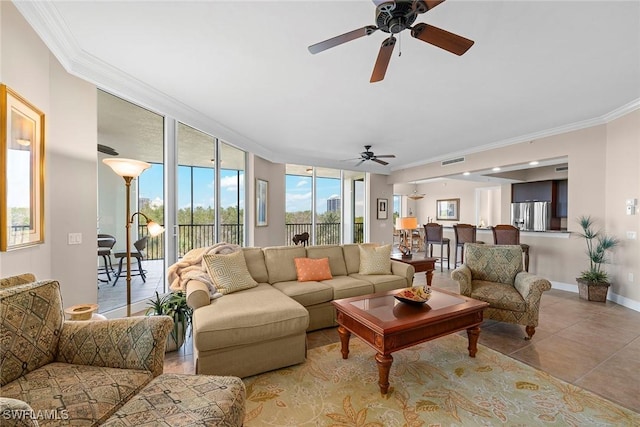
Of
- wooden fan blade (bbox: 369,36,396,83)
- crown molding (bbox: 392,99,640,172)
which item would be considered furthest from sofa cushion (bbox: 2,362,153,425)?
crown molding (bbox: 392,99,640,172)

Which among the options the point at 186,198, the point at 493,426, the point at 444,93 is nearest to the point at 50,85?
the point at 186,198

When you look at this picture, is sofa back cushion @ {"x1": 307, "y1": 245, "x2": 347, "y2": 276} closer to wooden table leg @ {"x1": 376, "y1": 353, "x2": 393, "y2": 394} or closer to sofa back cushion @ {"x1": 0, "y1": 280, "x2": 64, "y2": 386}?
wooden table leg @ {"x1": 376, "y1": 353, "x2": 393, "y2": 394}

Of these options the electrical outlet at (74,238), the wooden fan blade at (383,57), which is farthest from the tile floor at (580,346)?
the wooden fan blade at (383,57)

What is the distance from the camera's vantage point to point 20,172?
79.2 inches

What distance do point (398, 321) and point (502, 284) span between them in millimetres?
1877

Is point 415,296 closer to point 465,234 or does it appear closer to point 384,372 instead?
point 384,372

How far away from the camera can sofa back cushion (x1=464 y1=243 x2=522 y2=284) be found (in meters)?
3.19

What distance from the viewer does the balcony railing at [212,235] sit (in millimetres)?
3892

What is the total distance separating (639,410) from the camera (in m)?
1.77

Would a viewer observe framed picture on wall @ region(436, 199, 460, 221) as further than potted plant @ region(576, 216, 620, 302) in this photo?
Yes

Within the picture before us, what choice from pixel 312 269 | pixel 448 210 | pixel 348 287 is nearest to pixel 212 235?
pixel 312 269

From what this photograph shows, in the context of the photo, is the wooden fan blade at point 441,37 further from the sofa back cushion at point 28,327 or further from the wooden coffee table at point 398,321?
the sofa back cushion at point 28,327

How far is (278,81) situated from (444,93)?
74.6 inches

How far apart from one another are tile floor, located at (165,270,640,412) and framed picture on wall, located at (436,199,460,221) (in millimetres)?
6442
